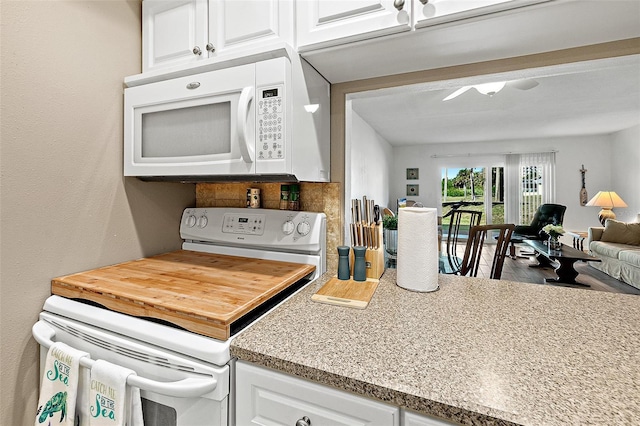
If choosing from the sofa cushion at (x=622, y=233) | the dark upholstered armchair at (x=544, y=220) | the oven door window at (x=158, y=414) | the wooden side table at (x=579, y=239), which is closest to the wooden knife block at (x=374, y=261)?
the oven door window at (x=158, y=414)

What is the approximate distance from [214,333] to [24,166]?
0.85m

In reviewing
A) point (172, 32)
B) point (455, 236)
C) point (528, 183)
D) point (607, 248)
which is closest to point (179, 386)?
point (172, 32)

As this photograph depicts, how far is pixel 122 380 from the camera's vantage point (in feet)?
2.35

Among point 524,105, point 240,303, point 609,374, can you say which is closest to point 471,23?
point 609,374

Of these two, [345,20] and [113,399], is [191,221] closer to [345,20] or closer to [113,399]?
[113,399]

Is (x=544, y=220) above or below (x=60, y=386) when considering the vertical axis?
above

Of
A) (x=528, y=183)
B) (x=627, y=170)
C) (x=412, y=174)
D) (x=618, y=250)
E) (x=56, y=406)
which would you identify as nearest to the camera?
(x=56, y=406)

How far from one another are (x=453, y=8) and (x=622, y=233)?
16.4ft

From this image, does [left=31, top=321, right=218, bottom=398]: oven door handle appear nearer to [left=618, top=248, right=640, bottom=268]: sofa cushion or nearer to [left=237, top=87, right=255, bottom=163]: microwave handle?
[left=237, top=87, right=255, bottom=163]: microwave handle

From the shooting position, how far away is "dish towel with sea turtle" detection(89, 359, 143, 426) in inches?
28.1

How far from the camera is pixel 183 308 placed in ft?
2.49

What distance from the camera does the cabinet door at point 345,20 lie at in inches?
33.4

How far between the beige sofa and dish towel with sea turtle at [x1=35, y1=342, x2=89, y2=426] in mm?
4473

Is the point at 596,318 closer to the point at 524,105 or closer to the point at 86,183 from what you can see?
the point at 86,183
